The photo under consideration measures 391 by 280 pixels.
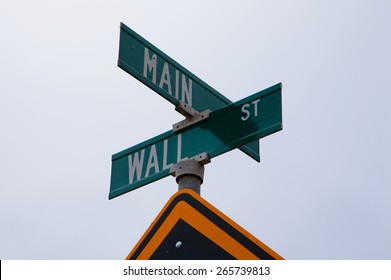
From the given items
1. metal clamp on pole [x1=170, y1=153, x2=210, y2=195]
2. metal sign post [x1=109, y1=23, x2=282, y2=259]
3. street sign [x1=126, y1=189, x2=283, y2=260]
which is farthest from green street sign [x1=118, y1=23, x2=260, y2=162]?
street sign [x1=126, y1=189, x2=283, y2=260]

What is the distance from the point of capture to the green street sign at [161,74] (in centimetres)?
428

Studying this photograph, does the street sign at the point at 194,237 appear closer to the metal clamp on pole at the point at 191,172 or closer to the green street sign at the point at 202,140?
the metal clamp on pole at the point at 191,172

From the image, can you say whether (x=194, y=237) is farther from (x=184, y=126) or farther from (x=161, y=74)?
(x=161, y=74)

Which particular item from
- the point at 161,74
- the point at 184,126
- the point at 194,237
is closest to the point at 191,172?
the point at 184,126

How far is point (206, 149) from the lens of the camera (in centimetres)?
408

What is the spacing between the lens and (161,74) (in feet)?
14.3

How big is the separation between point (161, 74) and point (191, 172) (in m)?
0.71

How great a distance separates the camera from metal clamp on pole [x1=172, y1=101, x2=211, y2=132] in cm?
430

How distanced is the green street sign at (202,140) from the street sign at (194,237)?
2.92ft

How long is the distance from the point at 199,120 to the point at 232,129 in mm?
272

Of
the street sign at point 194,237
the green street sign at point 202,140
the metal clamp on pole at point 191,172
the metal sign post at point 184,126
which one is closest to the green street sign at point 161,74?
the metal sign post at point 184,126

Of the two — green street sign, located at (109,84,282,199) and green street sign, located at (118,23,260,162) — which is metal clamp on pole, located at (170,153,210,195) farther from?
green street sign, located at (118,23,260,162)
